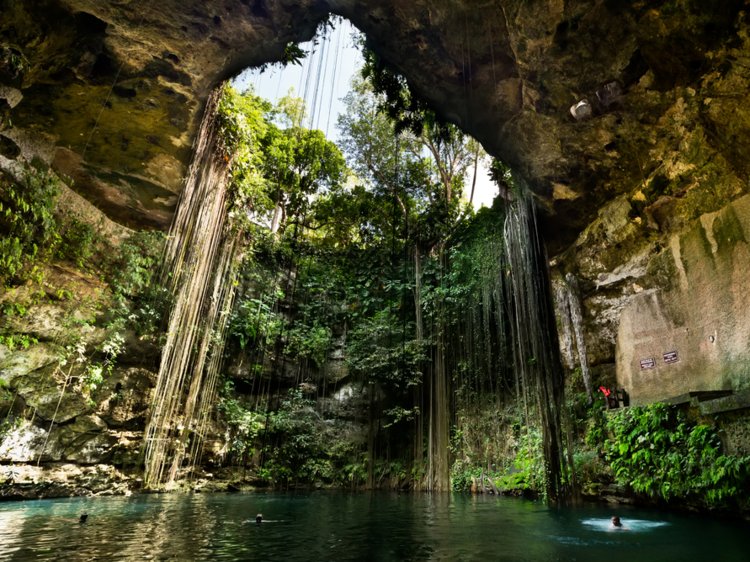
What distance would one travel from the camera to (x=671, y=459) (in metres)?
4.74

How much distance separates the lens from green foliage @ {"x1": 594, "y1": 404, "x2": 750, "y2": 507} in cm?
402

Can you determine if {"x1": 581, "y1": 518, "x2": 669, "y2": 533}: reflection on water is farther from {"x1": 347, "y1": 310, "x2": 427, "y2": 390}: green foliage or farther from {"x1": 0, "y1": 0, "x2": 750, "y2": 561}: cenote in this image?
{"x1": 347, "y1": 310, "x2": 427, "y2": 390}: green foliage

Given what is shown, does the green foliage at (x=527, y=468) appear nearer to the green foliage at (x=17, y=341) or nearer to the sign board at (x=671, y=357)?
the sign board at (x=671, y=357)

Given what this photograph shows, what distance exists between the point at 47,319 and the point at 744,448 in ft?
28.9

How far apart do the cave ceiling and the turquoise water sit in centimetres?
422

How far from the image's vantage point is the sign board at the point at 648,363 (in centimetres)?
573

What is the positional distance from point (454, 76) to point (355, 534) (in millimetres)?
6421

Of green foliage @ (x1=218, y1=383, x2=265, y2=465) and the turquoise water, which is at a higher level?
green foliage @ (x1=218, y1=383, x2=265, y2=465)

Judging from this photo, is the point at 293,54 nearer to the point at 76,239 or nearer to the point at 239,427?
the point at 76,239

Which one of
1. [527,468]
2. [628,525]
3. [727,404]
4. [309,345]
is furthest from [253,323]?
[727,404]

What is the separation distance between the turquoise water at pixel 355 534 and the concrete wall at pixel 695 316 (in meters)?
1.57

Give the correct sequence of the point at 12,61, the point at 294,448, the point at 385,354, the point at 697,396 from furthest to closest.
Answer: the point at 385,354
the point at 294,448
the point at 697,396
the point at 12,61

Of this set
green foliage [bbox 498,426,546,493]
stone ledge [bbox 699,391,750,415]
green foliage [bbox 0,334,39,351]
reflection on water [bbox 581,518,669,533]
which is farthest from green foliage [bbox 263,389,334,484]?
stone ledge [bbox 699,391,750,415]

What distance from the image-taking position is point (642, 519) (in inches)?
174
